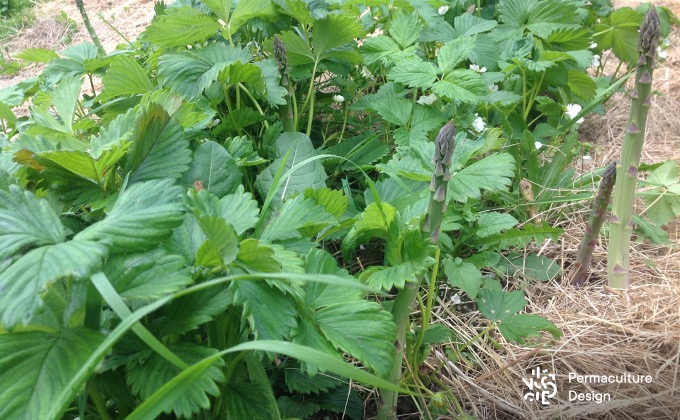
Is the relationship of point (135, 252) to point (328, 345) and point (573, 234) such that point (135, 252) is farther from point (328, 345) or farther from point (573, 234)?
point (573, 234)

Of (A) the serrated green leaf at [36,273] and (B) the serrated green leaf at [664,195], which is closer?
(A) the serrated green leaf at [36,273]

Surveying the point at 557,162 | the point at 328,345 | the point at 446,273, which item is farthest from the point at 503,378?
the point at 557,162

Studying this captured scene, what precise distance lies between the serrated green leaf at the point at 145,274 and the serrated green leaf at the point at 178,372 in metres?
0.10

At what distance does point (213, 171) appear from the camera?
1.01 meters

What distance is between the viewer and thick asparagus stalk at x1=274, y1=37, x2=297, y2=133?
1.27 meters

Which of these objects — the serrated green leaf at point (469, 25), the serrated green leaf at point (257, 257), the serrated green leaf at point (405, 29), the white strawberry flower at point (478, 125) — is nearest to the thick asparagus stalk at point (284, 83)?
the serrated green leaf at point (405, 29)

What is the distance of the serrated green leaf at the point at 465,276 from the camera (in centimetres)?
119

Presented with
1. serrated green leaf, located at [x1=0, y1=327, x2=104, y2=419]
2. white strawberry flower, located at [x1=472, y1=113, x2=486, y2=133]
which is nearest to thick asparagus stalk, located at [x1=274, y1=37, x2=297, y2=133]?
white strawberry flower, located at [x1=472, y1=113, x2=486, y2=133]

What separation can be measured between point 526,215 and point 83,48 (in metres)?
1.39

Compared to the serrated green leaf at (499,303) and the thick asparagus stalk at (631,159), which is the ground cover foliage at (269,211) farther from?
the thick asparagus stalk at (631,159)

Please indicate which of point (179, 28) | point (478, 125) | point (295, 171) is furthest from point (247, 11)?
point (478, 125)

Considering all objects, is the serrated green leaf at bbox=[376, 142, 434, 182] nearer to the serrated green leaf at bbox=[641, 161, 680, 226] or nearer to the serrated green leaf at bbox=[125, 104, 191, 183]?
the serrated green leaf at bbox=[125, 104, 191, 183]

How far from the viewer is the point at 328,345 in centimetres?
76

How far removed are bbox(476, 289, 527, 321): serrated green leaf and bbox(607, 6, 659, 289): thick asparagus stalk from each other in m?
0.24
